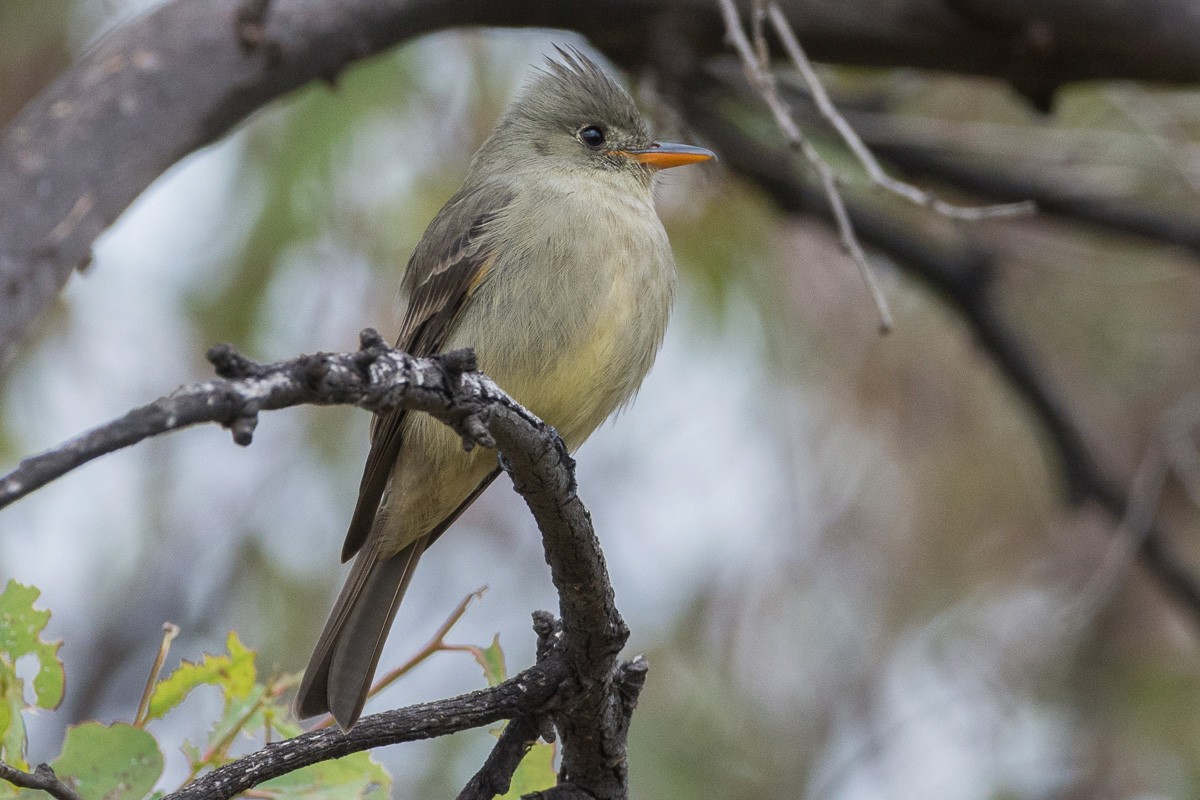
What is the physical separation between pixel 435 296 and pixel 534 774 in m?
1.46

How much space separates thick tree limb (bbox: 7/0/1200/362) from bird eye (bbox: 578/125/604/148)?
0.27 metres

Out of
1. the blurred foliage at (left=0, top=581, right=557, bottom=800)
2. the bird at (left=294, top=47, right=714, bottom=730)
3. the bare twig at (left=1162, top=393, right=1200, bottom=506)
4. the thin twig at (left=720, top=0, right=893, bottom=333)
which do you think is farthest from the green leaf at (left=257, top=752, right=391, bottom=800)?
the bare twig at (left=1162, top=393, right=1200, bottom=506)

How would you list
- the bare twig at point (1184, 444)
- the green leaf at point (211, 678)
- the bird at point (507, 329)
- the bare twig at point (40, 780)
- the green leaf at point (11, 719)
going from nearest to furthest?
the bare twig at point (40, 780)
the green leaf at point (11, 719)
the green leaf at point (211, 678)
the bird at point (507, 329)
the bare twig at point (1184, 444)

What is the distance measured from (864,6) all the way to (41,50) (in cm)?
336

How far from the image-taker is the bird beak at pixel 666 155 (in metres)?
4.02

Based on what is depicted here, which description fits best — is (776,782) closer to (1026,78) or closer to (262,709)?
(1026,78)

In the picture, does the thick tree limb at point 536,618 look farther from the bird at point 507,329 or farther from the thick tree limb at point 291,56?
the thick tree limb at point 291,56

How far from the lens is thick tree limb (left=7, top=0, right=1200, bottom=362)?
3002 mm

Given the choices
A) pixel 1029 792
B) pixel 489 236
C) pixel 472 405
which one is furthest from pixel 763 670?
pixel 472 405

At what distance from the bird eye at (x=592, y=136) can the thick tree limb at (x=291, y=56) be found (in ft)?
0.89

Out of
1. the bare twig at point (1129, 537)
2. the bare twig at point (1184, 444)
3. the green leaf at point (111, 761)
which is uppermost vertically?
the bare twig at point (1184, 444)

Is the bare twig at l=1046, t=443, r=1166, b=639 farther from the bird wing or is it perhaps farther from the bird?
the bird wing

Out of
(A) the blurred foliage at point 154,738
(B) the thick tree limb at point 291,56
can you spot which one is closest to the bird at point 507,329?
(B) the thick tree limb at point 291,56

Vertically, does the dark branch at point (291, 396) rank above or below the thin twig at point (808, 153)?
below
